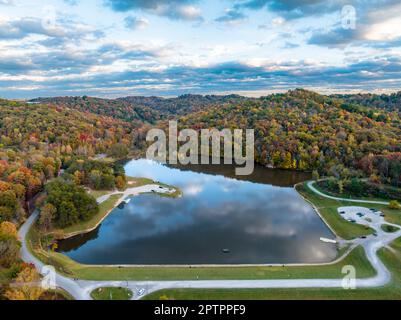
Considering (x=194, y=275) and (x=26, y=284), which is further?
(x=194, y=275)

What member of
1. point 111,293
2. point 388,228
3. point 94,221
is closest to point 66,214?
point 94,221

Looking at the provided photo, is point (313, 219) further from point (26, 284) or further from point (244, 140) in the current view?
point (244, 140)

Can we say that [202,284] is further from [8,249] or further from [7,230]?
[7,230]

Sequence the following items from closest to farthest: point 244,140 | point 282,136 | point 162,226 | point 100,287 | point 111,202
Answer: point 100,287 < point 162,226 < point 111,202 < point 282,136 < point 244,140

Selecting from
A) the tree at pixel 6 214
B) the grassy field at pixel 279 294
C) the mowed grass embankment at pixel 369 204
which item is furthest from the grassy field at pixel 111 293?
the mowed grass embankment at pixel 369 204

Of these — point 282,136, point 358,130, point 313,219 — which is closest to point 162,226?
point 313,219

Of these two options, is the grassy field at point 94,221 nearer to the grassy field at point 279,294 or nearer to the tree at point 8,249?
the tree at point 8,249
